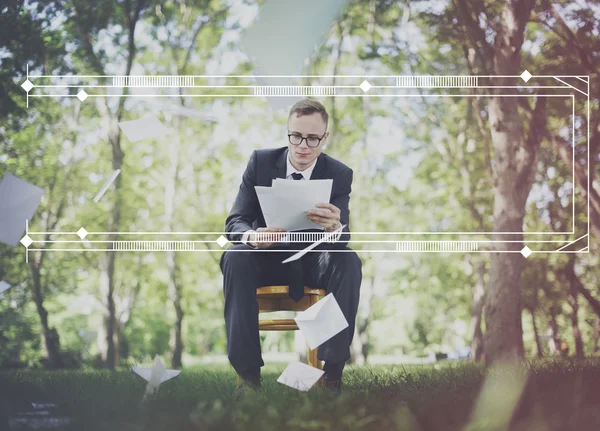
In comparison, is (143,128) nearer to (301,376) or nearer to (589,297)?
(301,376)

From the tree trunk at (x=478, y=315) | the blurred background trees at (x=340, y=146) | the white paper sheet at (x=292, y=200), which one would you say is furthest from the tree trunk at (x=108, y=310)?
the white paper sheet at (x=292, y=200)

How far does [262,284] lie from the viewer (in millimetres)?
2051

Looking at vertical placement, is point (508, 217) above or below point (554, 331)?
above

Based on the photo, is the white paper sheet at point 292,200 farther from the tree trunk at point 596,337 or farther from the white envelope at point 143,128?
the tree trunk at point 596,337

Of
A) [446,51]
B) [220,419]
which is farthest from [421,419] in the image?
[446,51]

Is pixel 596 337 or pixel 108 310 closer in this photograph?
pixel 596 337

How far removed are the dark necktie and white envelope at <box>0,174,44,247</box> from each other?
1.24 metres

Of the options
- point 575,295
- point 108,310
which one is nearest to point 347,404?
point 575,295

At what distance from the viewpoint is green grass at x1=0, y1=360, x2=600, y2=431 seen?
1.48 metres

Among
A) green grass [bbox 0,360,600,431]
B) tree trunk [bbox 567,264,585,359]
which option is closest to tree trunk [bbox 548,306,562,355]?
tree trunk [bbox 567,264,585,359]

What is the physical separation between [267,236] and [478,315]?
290 centimetres

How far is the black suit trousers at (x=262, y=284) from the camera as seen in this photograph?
1.84 m

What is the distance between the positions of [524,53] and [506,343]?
140cm

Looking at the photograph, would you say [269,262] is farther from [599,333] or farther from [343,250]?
[599,333]
